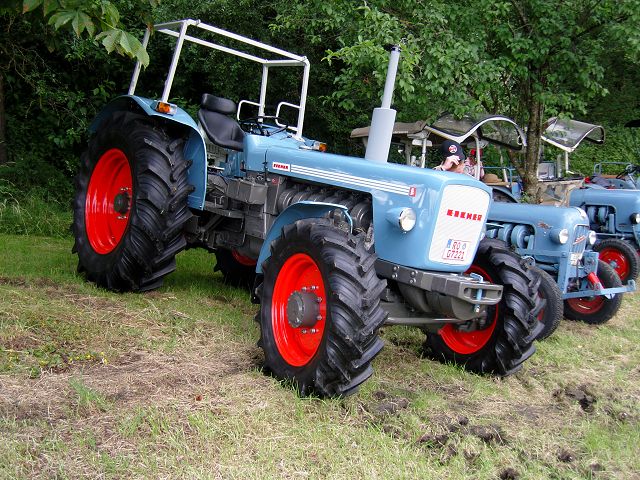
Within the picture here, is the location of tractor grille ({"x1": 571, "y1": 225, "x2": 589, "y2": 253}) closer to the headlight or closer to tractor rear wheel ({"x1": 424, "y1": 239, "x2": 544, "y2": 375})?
the headlight

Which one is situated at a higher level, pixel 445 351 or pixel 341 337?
pixel 341 337

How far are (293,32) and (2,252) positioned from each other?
19.7 ft

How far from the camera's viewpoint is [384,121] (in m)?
4.22

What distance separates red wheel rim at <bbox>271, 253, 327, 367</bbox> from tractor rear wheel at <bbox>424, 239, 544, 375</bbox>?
47.7 inches

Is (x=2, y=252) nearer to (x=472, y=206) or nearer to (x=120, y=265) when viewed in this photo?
(x=120, y=265)

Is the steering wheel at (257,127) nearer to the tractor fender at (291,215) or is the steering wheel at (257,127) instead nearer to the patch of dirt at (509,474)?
the tractor fender at (291,215)

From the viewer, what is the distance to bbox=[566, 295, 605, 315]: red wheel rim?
272 inches

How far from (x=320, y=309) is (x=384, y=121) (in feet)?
4.15

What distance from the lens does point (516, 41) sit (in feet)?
26.5

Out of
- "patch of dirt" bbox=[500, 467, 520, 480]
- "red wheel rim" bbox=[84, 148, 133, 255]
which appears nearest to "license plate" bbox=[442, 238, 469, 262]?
"patch of dirt" bbox=[500, 467, 520, 480]

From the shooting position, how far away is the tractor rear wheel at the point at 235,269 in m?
6.34

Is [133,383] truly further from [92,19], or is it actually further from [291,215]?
[92,19]

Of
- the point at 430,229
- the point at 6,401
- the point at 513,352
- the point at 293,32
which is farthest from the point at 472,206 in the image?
the point at 293,32

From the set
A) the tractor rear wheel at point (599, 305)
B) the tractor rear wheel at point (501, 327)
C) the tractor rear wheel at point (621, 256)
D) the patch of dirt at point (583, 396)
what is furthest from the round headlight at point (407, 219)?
the tractor rear wheel at point (621, 256)
